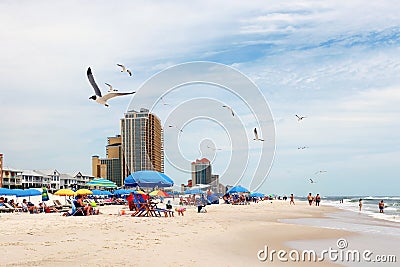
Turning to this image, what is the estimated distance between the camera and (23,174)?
83.8 meters

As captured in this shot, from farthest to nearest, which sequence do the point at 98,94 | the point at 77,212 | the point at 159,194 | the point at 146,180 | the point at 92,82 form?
the point at 159,194
the point at 146,180
the point at 77,212
the point at 98,94
the point at 92,82

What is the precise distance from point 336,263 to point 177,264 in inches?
143

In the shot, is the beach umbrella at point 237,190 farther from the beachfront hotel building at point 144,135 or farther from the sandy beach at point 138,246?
the sandy beach at point 138,246

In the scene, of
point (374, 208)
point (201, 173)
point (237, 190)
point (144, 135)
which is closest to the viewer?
point (374, 208)

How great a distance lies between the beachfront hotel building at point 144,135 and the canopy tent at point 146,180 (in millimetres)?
29315

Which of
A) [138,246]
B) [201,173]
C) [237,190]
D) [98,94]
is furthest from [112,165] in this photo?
[138,246]

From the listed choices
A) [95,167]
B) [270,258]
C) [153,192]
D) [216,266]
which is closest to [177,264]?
[216,266]

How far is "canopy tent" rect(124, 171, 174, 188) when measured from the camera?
23.1 metres

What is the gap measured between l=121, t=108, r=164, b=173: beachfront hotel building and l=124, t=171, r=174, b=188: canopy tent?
29.3 metres

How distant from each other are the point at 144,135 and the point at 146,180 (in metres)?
34.3

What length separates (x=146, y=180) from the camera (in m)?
23.2

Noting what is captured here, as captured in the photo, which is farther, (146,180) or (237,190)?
(237,190)

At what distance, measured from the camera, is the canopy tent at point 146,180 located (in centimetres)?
2306

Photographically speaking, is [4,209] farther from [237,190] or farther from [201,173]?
[237,190]
